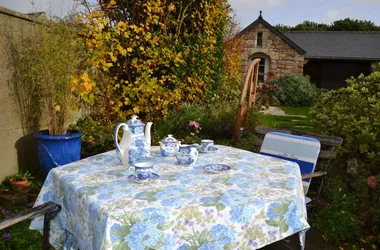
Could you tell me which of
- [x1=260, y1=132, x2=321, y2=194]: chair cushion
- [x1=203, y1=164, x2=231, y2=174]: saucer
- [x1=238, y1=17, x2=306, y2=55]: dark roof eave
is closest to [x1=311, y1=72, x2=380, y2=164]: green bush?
[x1=260, y1=132, x2=321, y2=194]: chair cushion

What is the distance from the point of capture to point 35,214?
6.35 ft

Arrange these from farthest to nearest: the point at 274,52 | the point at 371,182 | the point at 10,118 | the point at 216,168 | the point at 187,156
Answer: the point at 274,52 → the point at 10,118 → the point at 371,182 → the point at 187,156 → the point at 216,168

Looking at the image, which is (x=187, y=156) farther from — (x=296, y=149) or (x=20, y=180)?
(x=20, y=180)

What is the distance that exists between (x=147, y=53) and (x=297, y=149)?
3.72m

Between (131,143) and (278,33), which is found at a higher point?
(278,33)

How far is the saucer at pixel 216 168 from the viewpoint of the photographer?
230 centimetres

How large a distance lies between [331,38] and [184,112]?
58.2ft

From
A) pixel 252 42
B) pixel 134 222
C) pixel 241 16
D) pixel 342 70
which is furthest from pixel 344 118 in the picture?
pixel 342 70

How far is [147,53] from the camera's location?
20.5ft

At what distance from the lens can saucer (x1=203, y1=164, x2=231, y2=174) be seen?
7.54 ft

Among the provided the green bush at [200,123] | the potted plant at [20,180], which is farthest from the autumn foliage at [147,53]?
the potted plant at [20,180]

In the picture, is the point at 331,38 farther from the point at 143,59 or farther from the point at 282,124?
the point at 143,59

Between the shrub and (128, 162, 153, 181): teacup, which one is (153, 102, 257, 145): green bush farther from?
(128, 162, 153, 181): teacup

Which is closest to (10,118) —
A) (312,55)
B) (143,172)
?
(143,172)
